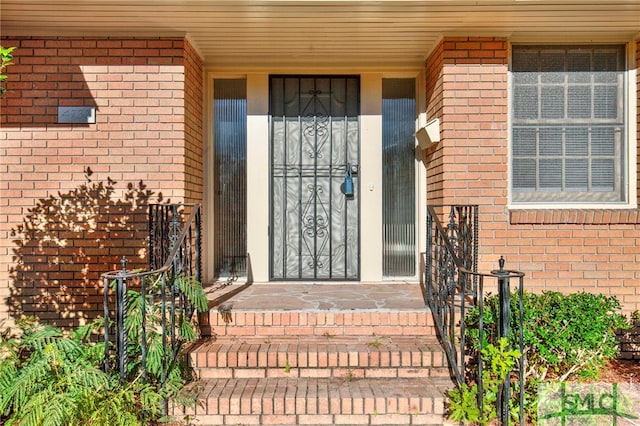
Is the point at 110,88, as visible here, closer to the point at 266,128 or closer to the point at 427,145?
the point at 266,128

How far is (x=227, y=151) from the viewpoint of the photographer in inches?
193

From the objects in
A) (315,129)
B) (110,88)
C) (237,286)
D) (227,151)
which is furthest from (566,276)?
(110,88)

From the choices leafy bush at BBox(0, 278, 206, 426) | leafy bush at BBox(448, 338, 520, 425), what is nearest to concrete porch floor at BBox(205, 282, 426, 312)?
leafy bush at BBox(0, 278, 206, 426)

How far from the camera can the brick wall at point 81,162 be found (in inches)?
156

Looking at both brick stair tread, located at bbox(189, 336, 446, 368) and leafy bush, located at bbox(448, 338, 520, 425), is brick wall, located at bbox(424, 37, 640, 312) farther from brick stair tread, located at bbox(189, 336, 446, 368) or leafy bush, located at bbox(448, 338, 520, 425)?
leafy bush, located at bbox(448, 338, 520, 425)

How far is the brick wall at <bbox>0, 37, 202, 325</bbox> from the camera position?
3.97 m

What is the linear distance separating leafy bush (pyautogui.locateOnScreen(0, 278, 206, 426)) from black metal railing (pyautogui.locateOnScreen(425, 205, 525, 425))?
179 cm

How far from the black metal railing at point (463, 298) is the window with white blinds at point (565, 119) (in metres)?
0.88

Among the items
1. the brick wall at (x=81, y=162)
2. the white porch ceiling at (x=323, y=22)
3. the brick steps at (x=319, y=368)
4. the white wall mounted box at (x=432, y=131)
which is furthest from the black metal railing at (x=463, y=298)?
the brick wall at (x=81, y=162)

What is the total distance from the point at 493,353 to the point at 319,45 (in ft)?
10.2

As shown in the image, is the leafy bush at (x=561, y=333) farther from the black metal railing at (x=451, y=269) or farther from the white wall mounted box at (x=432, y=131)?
the white wall mounted box at (x=432, y=131)

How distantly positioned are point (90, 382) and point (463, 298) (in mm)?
2313

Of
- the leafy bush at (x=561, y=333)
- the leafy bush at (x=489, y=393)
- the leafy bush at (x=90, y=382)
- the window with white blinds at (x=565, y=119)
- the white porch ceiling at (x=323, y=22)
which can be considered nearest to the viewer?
the leafy bush at (x=90, y=382)

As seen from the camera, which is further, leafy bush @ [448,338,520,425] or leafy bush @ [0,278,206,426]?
leafy bush @ [448,338,520,425]
